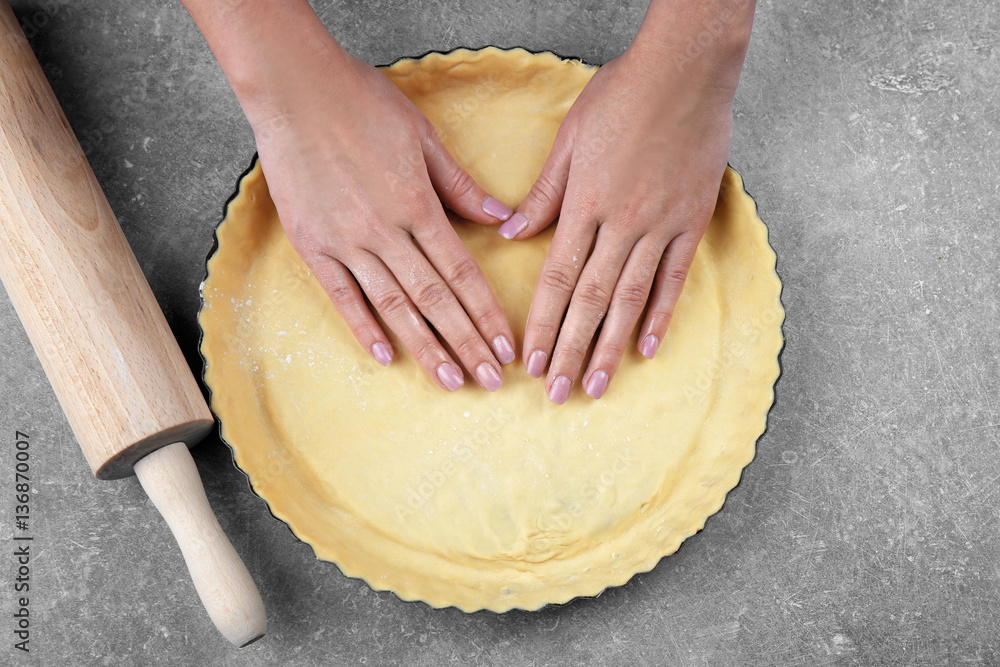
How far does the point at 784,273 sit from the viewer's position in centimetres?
100

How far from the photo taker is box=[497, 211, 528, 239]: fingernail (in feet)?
2.89

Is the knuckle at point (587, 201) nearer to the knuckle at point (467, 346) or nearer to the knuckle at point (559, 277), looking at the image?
the knuckle at point (559, 277)

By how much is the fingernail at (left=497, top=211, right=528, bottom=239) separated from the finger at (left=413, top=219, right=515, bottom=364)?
0.06 m

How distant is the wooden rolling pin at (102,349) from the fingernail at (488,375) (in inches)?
14.1

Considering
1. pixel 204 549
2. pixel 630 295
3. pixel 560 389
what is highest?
pixel 630 295

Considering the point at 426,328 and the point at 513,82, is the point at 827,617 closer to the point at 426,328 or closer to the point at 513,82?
the point at 426,328

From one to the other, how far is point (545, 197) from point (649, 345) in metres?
0.24

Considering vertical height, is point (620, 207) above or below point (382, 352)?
Answer: above

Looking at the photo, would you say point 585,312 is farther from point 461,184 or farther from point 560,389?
point 461,184

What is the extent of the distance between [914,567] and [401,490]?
2.49 ft

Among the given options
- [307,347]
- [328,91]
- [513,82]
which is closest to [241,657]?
[307,347]

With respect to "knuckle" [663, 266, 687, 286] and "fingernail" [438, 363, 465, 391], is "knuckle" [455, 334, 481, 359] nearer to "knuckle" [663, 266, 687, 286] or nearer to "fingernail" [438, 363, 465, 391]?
"fingernail" [438, 363, 465, 391]

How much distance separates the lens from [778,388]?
989 millimetres

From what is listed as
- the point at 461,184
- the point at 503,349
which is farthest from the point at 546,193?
the point at 503,349
